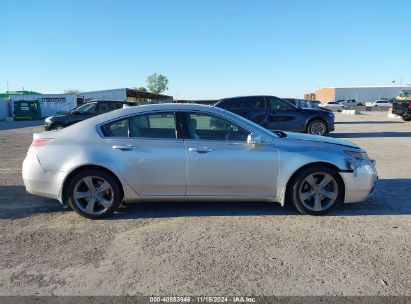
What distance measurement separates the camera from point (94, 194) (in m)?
4.87

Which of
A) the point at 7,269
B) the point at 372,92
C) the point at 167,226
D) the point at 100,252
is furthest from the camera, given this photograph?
the point at 372,92

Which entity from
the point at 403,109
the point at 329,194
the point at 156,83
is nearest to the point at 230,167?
the point at 329,194

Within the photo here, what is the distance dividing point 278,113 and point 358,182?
30.5 ft

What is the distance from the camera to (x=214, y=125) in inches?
196

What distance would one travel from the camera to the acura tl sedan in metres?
4.79

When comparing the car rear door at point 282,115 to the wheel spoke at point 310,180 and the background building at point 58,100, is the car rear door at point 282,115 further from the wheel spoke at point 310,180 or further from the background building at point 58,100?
the background building at point 58,100

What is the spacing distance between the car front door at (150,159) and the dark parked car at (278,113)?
9271mm

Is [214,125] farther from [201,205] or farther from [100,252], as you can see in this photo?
[100,252]

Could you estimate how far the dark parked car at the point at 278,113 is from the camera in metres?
13.9

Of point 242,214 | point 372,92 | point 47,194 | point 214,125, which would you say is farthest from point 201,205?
point 372,92

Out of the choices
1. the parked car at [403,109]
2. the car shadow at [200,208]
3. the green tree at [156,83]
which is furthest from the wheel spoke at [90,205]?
the green tree at [156,83]

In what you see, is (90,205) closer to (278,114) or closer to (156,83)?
(278,114)

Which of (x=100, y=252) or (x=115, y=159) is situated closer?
(x=100, y=252)

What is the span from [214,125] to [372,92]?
107 m
